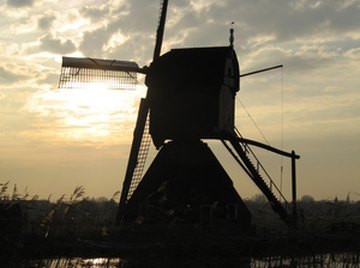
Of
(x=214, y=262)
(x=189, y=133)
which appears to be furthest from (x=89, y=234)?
(x=189, y=133)

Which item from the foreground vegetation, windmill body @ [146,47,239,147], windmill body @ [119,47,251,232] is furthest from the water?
windmill body @ [146,47,239,147]

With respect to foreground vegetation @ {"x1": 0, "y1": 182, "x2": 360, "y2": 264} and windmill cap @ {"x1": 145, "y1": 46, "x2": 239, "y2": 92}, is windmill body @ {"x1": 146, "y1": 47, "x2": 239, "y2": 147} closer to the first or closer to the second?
windmill cap @ {"x1": 145, "y1": 46, "x2": 239, "y2": 92}

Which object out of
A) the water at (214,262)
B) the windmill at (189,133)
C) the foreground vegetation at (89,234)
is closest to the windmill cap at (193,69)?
the windmill at (189,133)

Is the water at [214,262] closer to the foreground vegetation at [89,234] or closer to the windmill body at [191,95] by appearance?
the foreground vegetation at [89,234]

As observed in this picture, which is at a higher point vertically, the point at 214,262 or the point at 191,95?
the point at 191,95

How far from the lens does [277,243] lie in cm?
1777

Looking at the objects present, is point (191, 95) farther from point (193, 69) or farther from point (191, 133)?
point (191, 133)

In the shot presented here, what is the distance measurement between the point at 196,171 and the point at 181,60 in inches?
184

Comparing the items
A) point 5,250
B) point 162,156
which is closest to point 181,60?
point 162,156

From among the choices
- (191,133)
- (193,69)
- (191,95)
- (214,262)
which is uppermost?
(193,69)

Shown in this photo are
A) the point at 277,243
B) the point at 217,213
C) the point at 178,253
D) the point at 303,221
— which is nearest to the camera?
the point at 178,253

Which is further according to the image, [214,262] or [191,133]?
[191,133]

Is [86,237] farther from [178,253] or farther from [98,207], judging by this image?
[178,253]

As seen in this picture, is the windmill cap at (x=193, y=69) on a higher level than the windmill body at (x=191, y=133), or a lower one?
higher
